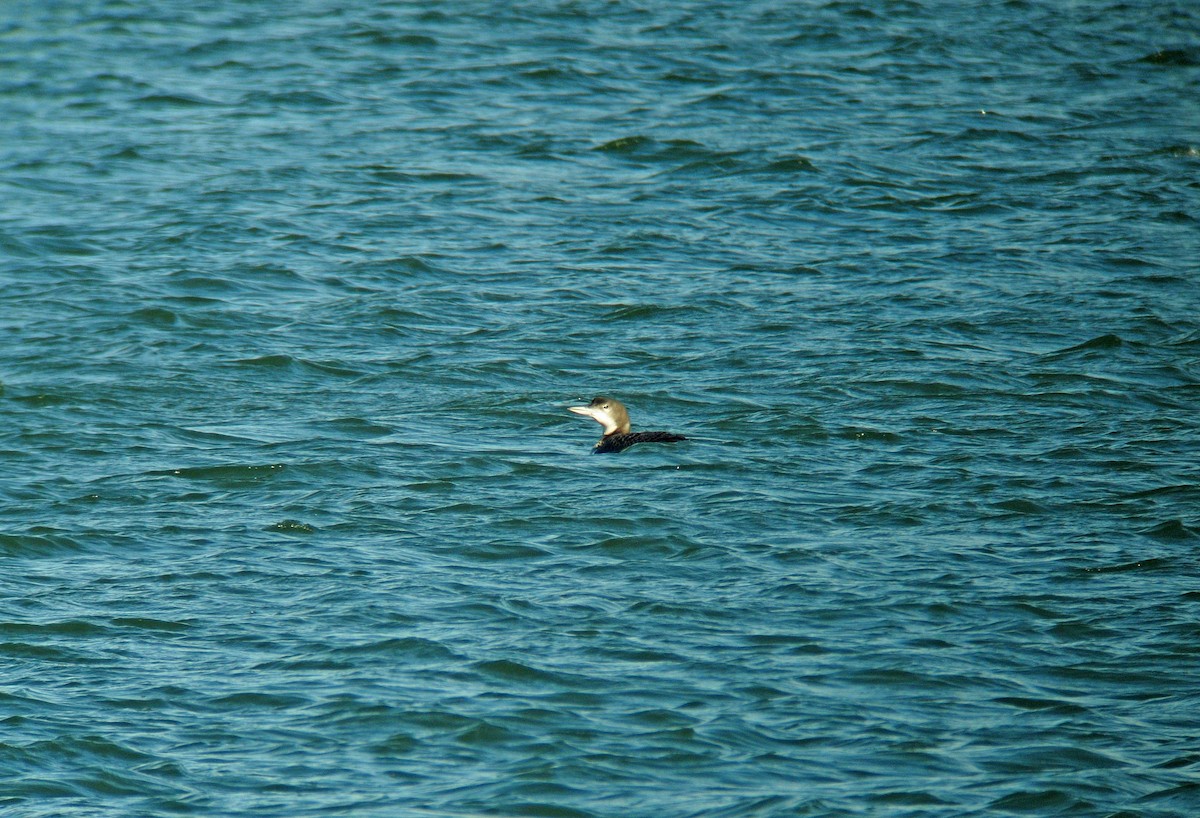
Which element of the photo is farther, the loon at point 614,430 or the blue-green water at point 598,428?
the loon at point 614,430

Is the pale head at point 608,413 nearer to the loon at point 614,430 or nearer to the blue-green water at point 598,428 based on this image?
the loon at point 614,430

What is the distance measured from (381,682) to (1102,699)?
129 inches

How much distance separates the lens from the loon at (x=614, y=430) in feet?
32.3

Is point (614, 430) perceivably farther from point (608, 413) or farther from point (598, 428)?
point (598, 428)

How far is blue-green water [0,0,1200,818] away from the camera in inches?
269

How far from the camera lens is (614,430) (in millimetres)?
10000

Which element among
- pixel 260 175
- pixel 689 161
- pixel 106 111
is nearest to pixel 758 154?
pixel 689 161

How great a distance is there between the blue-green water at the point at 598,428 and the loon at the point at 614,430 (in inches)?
6.7

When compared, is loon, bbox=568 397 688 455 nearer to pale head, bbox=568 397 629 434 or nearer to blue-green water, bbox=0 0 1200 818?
pale head, bbox=568 397 629 434

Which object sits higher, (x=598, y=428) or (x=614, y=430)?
(x=614, y=430)

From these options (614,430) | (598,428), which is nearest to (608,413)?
(614,430)

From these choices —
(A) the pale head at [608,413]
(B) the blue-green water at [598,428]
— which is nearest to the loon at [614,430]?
(A) the pale head at [608,413]

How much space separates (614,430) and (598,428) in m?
0.82

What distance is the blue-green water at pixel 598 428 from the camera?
6.83 m
